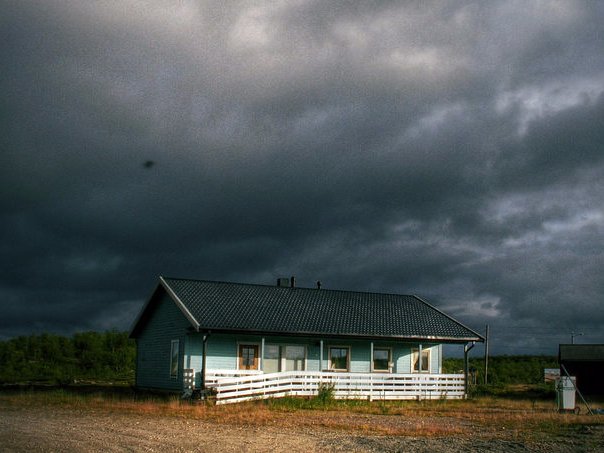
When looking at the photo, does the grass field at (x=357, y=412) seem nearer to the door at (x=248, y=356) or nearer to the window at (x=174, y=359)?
the window at (x=174, y=359)

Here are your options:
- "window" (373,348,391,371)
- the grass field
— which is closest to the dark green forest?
"window" (373,348,391,371)

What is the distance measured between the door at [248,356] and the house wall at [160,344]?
2475mm

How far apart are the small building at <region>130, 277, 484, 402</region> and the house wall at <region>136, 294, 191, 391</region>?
46 mm

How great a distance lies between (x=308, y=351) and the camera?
109 ft

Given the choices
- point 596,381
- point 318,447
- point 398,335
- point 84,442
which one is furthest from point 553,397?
point 84,442

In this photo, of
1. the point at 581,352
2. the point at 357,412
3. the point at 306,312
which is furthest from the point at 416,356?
the point at 581,352

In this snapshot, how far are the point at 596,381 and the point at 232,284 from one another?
21.2m

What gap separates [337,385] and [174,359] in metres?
7.17

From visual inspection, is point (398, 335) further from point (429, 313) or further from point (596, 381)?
point (596, 381)

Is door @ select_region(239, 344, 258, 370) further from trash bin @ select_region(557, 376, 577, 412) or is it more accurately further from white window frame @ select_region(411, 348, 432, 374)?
trash bin @ select_region(557, 376, 577, 412)

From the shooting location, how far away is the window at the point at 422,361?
3559 centimetres

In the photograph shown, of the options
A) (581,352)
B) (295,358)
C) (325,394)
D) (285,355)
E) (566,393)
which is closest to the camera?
(566,393)

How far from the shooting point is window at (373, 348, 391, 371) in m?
34.6

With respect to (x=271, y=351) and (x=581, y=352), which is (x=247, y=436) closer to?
(x=271, y=351)
